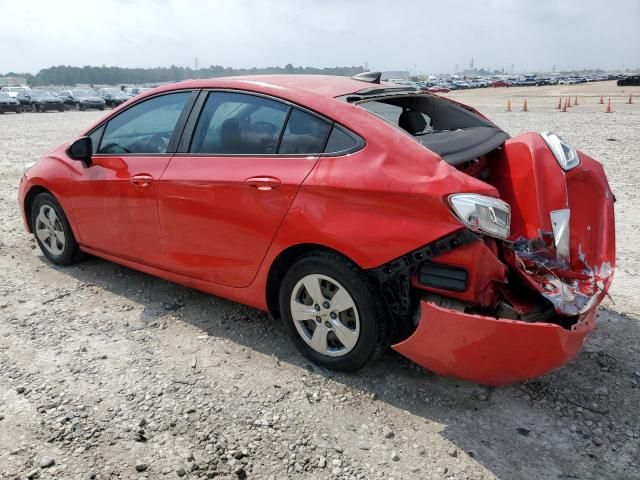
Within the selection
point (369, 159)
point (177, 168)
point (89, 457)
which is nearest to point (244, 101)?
point (177, 168)

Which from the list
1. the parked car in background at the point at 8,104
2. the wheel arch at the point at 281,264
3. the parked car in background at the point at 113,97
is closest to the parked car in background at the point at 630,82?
the parked car in background at the point at 113,97

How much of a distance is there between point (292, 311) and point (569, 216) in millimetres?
1691

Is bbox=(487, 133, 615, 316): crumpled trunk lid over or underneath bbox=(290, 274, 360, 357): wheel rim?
over

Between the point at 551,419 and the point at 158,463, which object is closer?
the point at 158,463

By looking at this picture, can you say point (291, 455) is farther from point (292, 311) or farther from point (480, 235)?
point (480, 235)

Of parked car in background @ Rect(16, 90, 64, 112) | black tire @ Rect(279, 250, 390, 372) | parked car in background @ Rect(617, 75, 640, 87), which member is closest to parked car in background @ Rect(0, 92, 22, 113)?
parked car in background @ Rect(16, 90, 64, 112)

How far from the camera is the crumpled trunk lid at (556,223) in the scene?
2.74m

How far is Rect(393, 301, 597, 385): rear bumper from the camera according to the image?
2363mm

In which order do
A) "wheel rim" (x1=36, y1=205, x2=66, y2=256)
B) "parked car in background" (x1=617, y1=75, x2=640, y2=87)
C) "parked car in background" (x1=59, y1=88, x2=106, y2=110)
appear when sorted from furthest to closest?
"parked car in background" (x1=617, y1=75, x2=640, y2=87), "parked car in background" (x1=59, y1=88, x2=106, y2=110), "wheel rim" (x1=36, y1=205, x2=66, y2=256)

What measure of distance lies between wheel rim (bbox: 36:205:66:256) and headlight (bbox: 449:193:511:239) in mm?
3666

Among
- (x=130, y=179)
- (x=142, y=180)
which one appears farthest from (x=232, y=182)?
(x=130, y=179)

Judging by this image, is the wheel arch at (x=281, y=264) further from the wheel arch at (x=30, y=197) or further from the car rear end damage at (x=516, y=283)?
the wheel arch at (x=30, y=197)

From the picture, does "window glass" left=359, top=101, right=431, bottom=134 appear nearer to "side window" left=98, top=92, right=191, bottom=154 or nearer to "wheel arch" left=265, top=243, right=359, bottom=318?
"wheel arch" left=265, top=243, right=359, bottom=318

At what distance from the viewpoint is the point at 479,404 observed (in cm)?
285
